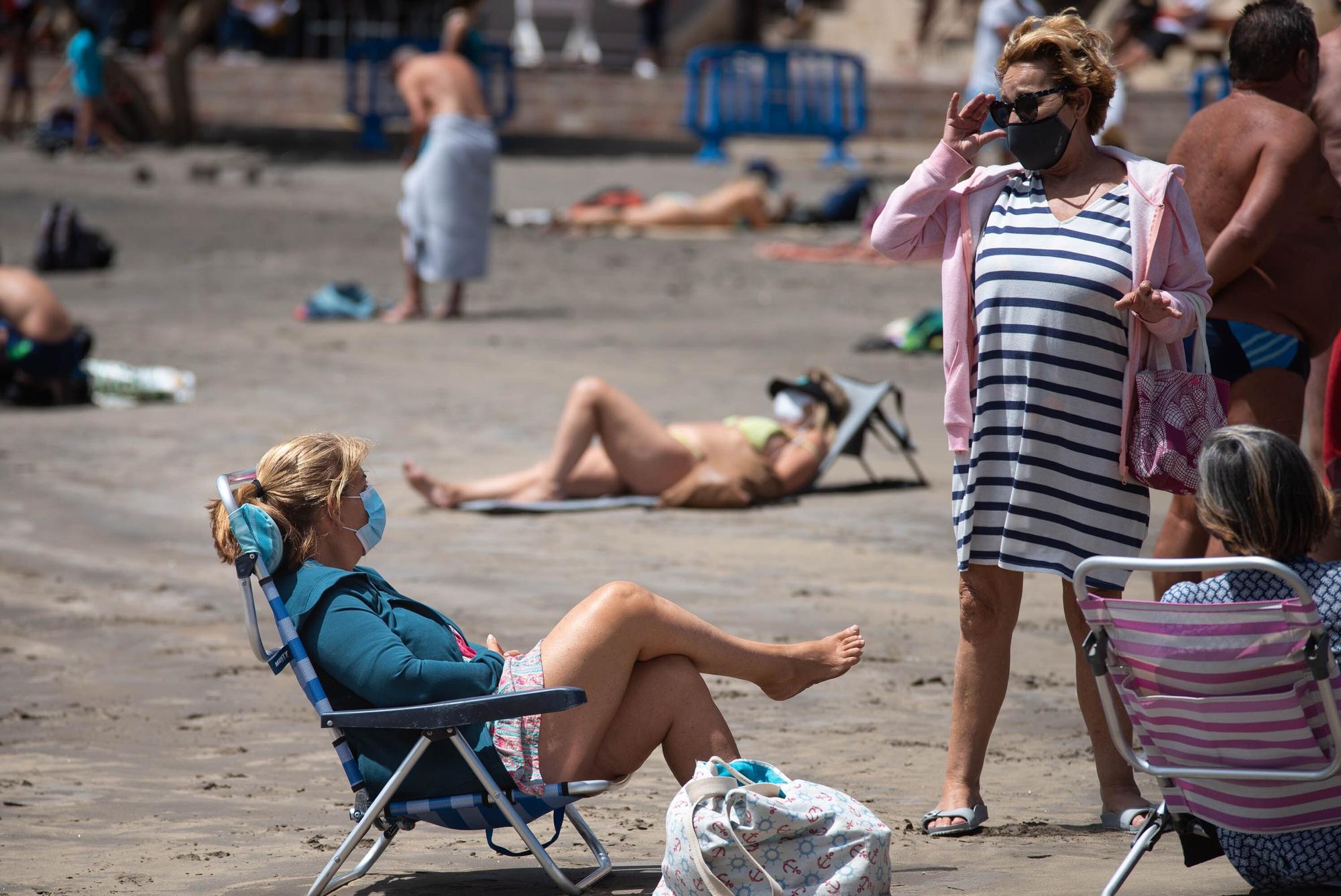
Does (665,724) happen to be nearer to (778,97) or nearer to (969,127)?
(969,127)

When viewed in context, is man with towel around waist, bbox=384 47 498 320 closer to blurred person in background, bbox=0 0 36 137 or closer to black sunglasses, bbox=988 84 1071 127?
black sunglasses, bbox=988 84 1071 127

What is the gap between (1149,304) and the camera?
3668mm

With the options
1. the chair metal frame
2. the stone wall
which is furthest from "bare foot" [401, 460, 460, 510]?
the stone wall

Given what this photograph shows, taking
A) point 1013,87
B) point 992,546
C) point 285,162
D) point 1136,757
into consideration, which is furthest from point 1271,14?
point 285,162

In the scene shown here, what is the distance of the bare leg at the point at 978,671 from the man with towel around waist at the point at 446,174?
886 centimetres

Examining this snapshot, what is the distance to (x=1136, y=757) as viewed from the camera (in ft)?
10.9

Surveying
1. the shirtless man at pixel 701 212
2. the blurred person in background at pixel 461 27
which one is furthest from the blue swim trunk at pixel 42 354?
the shirtless man at pixel 701 212

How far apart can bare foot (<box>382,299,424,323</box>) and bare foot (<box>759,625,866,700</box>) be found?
927 cm

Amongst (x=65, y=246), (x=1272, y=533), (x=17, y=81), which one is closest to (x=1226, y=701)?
(x=1272, y=533)

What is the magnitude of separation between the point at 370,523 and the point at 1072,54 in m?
1.82

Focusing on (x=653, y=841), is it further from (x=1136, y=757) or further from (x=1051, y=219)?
(x=1051, y=219)

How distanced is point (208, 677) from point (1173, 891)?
3.14 meters

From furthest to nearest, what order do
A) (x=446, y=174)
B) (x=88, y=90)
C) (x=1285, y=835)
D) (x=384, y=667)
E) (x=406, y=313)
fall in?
1. (x=88, y=90)
2. (x=406, y=313)
3. (x=446, y=174)
4. (x=384, y=667)
5. (x=1285, y=835)

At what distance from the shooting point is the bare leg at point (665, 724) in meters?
3.70
